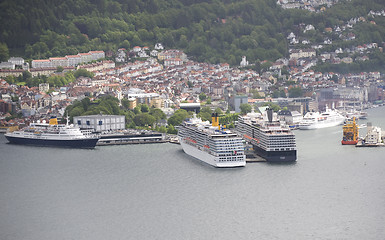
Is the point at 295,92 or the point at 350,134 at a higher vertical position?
the point at 295,92

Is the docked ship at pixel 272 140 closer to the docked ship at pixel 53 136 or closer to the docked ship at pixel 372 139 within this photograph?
the docked ship at pixel 372 139

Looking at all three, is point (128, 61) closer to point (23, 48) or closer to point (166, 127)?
point (23, 48)

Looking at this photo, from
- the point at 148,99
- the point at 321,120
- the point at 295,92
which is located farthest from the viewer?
the point at 295,92

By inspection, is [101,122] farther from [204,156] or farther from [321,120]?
[321,120]

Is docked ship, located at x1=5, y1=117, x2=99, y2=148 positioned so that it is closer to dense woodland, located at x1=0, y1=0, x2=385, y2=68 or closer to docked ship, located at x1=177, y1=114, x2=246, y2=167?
docked ship, located at x1=177, y1=114, x2=246, y2=167

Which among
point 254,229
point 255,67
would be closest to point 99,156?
point 254,229

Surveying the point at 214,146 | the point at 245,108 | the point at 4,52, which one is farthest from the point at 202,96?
the point at 214,146

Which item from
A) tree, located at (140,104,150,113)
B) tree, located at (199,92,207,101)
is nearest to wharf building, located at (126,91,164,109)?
tree, located at (140,104,150,113)
